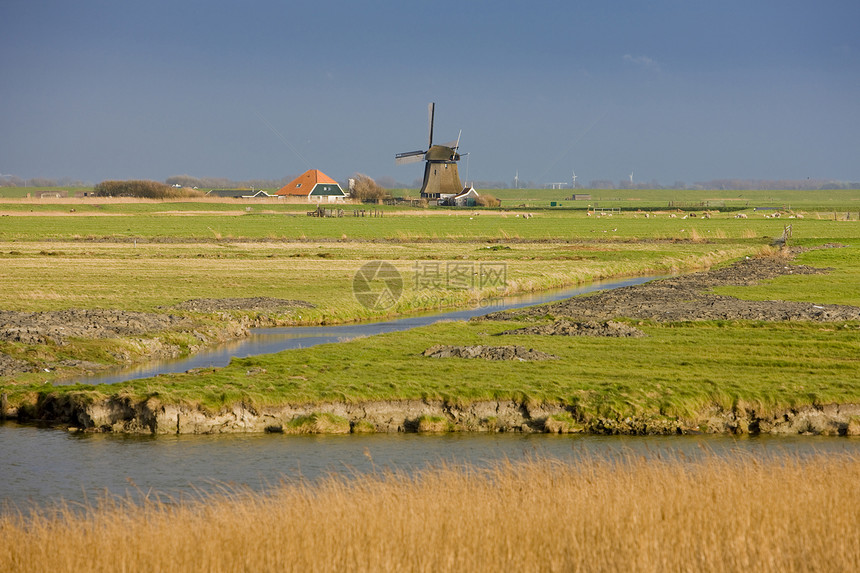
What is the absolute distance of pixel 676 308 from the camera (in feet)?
120

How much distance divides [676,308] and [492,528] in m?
26.3

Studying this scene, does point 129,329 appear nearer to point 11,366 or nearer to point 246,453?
point 11,366

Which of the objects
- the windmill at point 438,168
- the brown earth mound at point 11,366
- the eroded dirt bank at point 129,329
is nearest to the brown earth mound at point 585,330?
the eroded dirt bank at point 129,329

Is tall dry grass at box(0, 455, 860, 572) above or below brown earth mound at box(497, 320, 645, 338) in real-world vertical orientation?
below

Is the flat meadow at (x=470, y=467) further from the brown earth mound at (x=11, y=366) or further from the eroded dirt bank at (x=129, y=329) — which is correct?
the brown earth mound at (x=11, y=366)

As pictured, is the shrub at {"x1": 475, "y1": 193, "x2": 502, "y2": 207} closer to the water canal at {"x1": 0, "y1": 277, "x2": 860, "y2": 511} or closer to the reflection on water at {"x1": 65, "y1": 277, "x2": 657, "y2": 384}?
the reflection on water at {"x1": 65, "y1": 277, "x2": 657, "y2": 384}

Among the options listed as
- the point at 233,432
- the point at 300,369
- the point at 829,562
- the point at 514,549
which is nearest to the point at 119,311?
the point at 300,369

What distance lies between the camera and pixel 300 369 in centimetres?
2344

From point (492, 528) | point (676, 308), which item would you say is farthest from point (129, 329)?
point (676, 308)

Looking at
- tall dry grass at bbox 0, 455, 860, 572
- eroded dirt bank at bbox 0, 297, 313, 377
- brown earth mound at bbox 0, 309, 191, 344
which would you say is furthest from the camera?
brown earth mound at bbox 0, 309, 191, 344

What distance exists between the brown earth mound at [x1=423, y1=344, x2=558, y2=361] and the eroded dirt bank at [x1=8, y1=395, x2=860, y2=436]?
472 centimetres

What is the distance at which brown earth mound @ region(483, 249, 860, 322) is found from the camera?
33.6 meters

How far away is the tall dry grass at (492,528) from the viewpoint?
11070 mm

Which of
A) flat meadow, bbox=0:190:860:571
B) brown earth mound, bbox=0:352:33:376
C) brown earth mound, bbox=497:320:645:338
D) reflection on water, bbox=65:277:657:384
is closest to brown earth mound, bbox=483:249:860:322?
flat meadow, bbox=0:190:860:571
